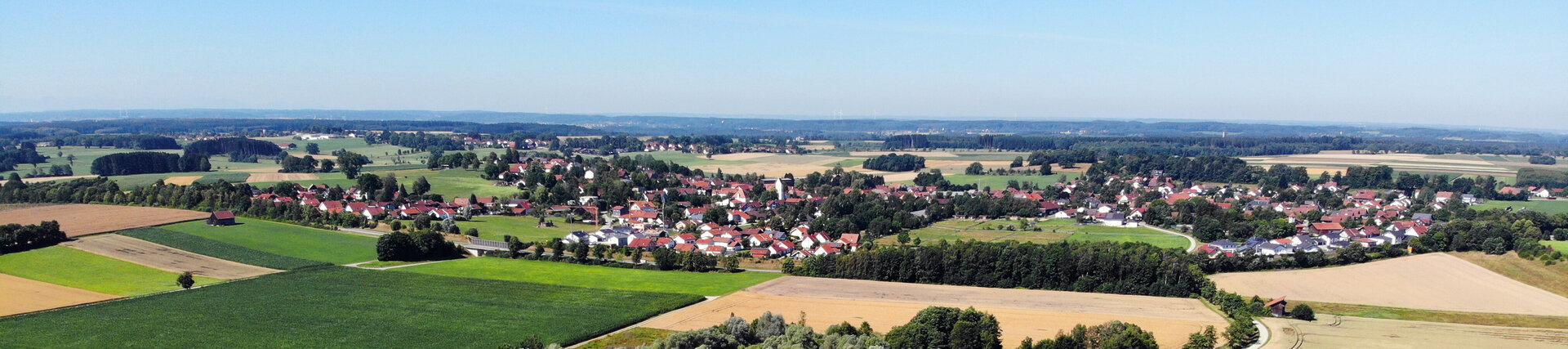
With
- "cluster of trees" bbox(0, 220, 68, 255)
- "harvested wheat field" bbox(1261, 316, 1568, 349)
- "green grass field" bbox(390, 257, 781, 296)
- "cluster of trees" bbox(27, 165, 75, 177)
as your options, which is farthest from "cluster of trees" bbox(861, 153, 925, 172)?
"cluster of trees" bbox(0, 220, 68, 255)

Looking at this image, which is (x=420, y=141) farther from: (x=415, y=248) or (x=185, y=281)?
(x=185, y=281)

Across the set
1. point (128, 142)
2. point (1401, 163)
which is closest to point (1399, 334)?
point (1401, 163)

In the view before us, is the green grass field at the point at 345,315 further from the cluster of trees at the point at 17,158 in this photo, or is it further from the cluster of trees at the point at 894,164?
the cluster of trees at the point at 17,158

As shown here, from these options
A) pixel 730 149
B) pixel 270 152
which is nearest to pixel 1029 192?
pixel 730 149

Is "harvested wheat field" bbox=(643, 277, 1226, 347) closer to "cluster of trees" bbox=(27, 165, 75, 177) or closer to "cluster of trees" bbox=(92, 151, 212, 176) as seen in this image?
"cluster of trees" bbox=(92, 151, 212, 176)

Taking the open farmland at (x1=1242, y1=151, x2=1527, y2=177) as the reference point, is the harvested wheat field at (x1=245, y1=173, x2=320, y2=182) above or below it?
above
